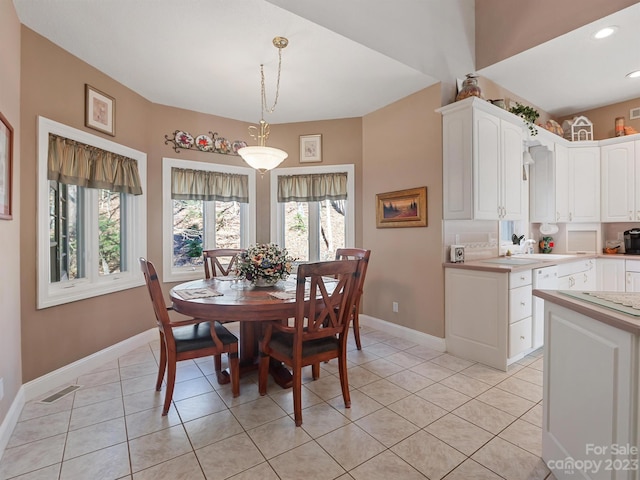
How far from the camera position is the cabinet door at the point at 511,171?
320 cm

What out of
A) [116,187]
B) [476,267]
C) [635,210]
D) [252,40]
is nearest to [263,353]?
[476,267]

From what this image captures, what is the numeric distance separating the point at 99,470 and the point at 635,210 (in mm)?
5863

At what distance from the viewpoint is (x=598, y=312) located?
3.99 ft

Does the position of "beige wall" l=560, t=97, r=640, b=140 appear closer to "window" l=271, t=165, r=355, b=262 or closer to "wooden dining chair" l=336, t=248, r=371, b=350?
"window" l=271, t=165, r=355, b=262

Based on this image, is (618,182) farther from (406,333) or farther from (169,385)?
(169,385)

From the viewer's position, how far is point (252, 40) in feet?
8.18

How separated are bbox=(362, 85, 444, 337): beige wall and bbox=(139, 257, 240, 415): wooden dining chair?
6.81ft

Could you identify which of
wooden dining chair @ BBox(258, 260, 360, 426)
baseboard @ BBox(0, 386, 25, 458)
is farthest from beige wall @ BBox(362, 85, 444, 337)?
baseboard @ BBox(0, 386, 25, 458)

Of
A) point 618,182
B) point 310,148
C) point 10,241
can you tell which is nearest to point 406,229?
point 310,148

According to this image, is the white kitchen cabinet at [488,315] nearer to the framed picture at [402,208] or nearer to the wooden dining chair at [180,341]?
the framed picture at [402,208]

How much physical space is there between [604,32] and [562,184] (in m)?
1.86

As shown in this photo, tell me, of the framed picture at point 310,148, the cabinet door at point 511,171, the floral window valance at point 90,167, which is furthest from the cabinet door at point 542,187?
the floral window valance at point 90,167

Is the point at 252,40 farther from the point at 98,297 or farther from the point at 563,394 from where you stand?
the point at 563,394

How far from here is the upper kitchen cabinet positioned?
291cm
